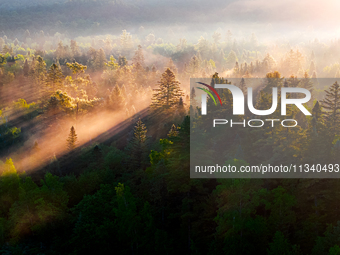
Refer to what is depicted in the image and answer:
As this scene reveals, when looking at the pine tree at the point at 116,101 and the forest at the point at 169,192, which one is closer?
the forest at the point at 169,192

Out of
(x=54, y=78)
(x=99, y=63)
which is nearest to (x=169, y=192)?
(x=54, y=78)

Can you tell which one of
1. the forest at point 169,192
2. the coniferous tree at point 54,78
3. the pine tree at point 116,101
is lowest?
the forest at point 169,192

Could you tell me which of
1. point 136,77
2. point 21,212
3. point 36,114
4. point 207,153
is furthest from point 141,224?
point 136,77

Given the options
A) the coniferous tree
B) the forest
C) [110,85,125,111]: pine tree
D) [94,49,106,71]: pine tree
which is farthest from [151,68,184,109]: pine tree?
[94,49,106,71]: pine tree

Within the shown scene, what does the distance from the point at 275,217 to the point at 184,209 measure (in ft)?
41.9

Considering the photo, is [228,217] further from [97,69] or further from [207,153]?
[97,69]

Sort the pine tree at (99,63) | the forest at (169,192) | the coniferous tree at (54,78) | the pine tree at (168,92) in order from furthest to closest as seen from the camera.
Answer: the pine tree at (99,63), the coniferous tree at (54,78), the pine tree at (168,92), the forest at (169,192)

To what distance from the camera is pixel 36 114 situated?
121 metres

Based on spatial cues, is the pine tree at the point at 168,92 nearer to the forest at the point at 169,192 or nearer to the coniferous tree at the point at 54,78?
the forest at the point at 169,192

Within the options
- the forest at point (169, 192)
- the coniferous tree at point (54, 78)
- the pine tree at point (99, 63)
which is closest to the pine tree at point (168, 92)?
the forest at point (169, 192)

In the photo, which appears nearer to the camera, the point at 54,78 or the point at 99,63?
the point at 54,78

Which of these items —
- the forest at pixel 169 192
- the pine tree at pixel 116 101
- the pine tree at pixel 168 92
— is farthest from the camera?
the pine tree at pixel 116 101

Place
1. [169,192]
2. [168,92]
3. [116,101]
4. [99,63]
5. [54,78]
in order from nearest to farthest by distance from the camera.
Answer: [169,192] < [168,92] < [116,101] < [54,78] < [99,63]

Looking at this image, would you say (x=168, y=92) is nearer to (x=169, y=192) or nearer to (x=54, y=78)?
(x=169, y=192)
